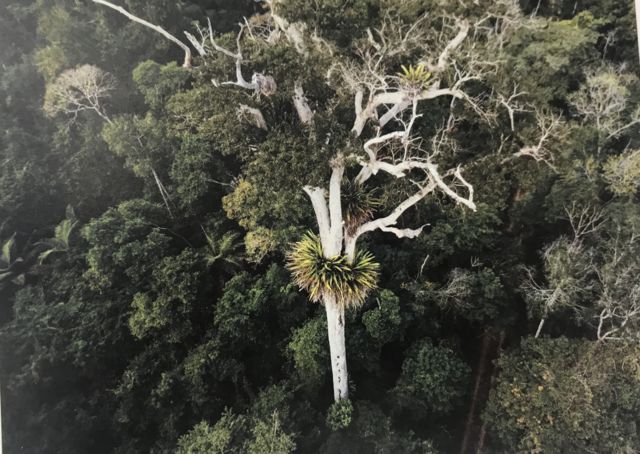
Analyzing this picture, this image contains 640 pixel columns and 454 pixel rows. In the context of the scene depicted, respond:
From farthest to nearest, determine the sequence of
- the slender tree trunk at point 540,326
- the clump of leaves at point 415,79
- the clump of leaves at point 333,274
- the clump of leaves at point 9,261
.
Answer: the slender tree trunk at point 540,326 → the clump of leaves at point 9,261 → the clump of leaves at point 333,274 → the clump of leaves at point 415,79

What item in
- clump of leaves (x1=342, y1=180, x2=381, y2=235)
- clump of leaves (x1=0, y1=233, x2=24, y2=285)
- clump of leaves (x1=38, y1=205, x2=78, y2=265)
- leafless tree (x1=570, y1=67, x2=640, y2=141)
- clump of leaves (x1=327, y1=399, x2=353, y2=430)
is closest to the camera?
clump of leaves (x1=342, y1=180, x2=381, y2=235)

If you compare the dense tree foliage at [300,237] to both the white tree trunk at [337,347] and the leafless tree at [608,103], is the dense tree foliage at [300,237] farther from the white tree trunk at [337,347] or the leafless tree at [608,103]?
the white tree trunk at [337,347]

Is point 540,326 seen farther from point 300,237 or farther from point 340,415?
point 300,237

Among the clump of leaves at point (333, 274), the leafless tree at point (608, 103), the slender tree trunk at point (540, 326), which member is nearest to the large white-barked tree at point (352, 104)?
the clump of leaves at point (333, 274)

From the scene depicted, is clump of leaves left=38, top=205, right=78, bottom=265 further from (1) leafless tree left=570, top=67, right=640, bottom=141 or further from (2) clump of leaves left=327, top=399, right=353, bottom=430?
(1) leafless tree left=570, top=67, right=640, bottom=141

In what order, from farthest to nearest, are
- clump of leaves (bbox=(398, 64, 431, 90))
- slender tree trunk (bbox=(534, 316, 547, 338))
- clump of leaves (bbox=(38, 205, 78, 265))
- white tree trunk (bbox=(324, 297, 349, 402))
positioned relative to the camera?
slender tree trunk (bbox=(534, 316, 547, 338))
clump of leaves (bbox=(38, 205, 78, 265))
white tree trunk (bbox=(324, 297, 349, 402))
clump of leaves (bbox=(398, 64, 431, 90))

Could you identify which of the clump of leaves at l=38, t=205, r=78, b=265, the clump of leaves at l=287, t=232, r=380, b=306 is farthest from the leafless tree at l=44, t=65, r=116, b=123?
the clump of leaves at l=287, t=232, r=380, b=306

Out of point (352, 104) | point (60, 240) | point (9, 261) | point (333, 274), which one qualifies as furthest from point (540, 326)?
point (9, 261)
